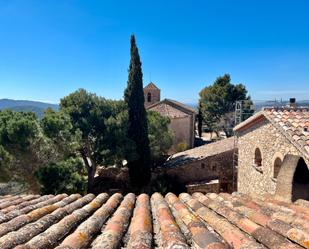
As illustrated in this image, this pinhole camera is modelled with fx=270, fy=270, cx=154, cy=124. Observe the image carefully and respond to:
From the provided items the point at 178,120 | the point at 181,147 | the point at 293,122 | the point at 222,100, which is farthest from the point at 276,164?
the point at 222,100

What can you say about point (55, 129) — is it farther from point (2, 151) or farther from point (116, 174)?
point (116, 174)

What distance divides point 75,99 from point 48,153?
5.01 meters

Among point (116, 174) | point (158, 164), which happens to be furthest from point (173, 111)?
point (116, 174)

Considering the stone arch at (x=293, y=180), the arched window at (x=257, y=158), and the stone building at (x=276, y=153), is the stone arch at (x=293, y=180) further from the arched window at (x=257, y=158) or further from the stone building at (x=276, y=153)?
the arched window at (x=257, y=158)

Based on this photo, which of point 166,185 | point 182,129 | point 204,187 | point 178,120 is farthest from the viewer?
point 182,129

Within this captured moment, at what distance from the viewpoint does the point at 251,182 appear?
11.4 metres

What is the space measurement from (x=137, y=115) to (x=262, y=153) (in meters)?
11.9

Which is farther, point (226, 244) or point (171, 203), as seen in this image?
point (171, 203)

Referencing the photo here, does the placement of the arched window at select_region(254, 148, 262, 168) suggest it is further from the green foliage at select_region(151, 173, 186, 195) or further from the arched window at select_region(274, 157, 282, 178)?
the green foliage at select_region(151, 173, 186, 195)

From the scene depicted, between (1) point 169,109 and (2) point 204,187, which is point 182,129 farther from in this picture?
(2) point 204,187

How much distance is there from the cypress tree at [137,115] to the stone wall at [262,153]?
903 cm

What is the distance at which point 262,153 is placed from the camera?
32.7 ft

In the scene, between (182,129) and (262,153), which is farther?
(182,129)

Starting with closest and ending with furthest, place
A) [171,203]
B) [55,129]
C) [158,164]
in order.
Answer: [171,203]
[55,129]
[158,164]
